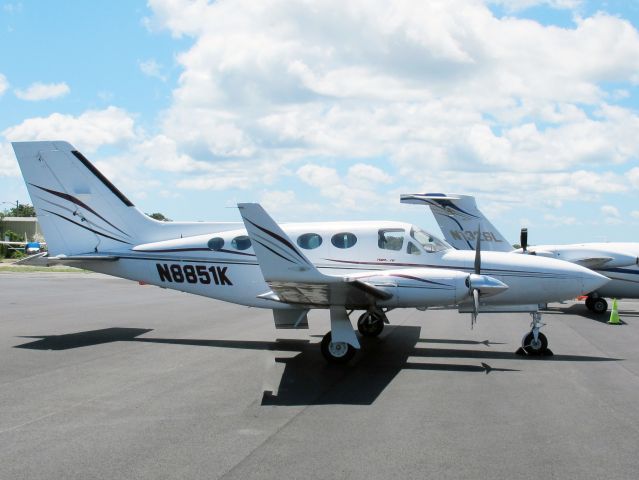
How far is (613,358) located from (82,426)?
32.6 feet

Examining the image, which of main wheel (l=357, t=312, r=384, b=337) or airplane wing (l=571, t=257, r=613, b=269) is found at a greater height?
airplane wing (l=571, t=257, r=613, b=269)

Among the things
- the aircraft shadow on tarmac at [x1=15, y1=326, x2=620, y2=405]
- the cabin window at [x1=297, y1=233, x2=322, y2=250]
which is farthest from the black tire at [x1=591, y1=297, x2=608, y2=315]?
the cabin window at [x1=297, y1=233, x2=322, y2=250]

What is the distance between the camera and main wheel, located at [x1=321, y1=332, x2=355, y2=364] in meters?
11.6

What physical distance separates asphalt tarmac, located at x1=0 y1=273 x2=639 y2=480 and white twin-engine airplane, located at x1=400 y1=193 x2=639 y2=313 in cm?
716

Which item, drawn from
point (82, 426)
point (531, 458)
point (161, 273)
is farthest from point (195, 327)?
point (531, 458)

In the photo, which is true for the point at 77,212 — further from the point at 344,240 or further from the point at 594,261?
the point at 594,261

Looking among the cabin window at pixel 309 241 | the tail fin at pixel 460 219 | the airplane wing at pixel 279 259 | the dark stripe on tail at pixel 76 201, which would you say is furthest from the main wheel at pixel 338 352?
the tail fin at pixel 460 219

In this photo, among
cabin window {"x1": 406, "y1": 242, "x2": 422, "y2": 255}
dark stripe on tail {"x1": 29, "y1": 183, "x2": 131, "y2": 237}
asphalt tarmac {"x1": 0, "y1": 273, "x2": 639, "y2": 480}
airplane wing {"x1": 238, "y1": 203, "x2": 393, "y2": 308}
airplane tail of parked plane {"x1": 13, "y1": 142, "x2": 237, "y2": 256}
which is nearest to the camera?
asphalt tarmac {"x1": 0, "y1": 273, "x2": 639, "y2": 480}

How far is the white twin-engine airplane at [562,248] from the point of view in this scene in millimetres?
22922

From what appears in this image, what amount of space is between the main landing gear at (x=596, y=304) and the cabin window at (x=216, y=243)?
14901 millimetres

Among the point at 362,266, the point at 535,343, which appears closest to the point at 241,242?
the point at 362,266

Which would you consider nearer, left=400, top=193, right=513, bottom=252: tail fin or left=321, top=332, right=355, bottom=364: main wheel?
left=321, top=332, right=355, bottom=364: main wheel

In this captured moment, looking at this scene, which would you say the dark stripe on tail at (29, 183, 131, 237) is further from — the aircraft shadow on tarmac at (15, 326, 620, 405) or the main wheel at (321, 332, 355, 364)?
the main wheel at (321, 332, 355, 364)

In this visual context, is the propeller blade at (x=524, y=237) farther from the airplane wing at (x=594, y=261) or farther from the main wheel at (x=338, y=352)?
the main wheel at (x=338, y=352)
